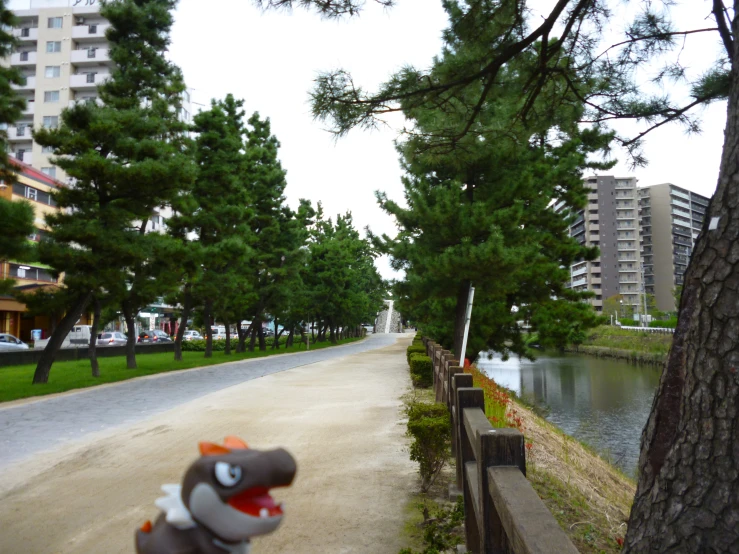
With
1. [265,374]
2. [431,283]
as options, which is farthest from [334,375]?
[431,283]

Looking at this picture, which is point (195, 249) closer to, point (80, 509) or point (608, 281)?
point (80, 509)

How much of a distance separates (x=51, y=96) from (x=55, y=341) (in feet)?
147

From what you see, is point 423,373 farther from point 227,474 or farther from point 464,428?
point 227,474

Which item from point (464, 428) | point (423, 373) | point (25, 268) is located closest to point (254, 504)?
point (464, 428)

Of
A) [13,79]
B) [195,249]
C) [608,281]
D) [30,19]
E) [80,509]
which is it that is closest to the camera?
[80,509]

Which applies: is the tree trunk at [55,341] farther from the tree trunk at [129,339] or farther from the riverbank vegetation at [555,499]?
the riverbank vegetation at [555,499]

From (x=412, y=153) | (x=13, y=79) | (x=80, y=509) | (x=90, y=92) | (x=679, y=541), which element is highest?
(x=90, y=92)

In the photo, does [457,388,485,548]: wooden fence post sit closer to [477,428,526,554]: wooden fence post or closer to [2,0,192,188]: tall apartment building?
[477,428,526,554]: wooden fence post

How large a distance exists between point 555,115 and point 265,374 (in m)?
14.0

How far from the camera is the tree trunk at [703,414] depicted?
204 centimetres

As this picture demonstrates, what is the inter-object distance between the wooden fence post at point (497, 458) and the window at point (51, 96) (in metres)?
58.1

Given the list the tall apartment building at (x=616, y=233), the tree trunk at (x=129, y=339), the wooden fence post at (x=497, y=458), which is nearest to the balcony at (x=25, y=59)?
the tree trunk at (x=129, y=339)

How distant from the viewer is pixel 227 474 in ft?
3.67

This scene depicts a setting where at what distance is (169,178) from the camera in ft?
48.3
